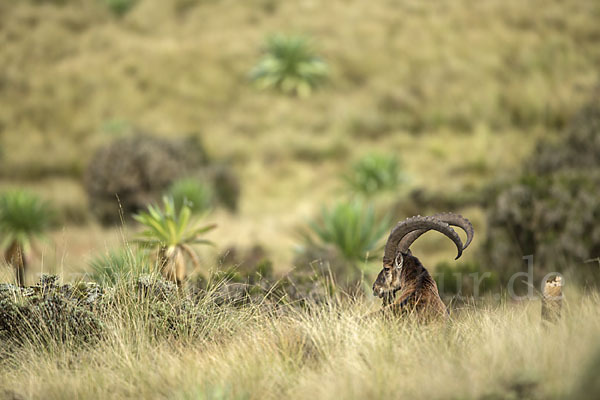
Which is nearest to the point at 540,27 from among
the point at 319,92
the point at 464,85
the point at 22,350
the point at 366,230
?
the point at 464,85

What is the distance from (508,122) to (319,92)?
8.82 meters

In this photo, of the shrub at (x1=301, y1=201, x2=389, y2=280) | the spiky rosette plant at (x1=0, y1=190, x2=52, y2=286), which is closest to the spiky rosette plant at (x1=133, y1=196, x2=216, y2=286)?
the shrub at (x1=301, y1=201, x2=389, y2=280)

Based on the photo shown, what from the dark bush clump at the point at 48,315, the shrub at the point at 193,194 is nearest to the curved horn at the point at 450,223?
the dark bush clump at the point at 48,315

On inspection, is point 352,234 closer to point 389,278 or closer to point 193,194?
point 193,194

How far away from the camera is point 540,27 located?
28906 millimetres

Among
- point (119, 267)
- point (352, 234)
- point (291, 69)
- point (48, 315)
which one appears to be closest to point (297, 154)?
point (291, 69)

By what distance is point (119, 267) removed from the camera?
5.32m

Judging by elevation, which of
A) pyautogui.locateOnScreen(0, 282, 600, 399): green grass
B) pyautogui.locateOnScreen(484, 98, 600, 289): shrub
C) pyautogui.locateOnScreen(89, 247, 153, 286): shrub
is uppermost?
pyautogui.locateOnScreen(89, 247, 153, 286): shrub

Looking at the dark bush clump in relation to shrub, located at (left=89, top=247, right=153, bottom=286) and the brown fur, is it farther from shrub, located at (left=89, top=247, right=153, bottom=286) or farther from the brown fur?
the brown fur

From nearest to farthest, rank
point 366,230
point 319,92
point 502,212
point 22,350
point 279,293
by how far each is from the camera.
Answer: point 22,350 < point 279,293 < point 366,230 < point 502,212 < point 319,92

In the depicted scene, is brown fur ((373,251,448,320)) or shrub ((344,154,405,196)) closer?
brown fur ((373,251,448,320))

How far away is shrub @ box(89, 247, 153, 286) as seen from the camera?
15.7 ft

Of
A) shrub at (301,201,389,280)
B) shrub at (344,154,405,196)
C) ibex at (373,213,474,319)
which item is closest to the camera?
ibex at (373,213,474,319)

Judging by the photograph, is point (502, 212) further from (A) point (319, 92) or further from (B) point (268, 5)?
(B) point (268, 5)
